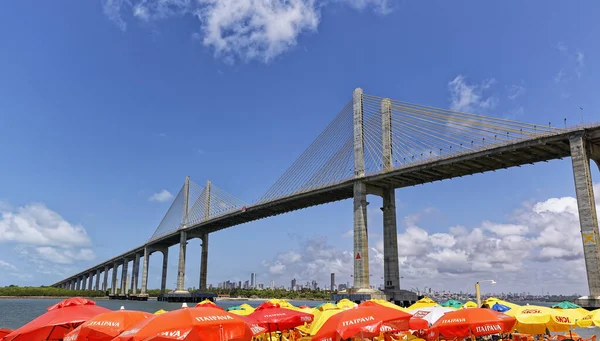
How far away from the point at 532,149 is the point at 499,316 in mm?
32097

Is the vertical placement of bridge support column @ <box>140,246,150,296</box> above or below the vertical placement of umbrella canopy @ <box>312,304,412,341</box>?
above

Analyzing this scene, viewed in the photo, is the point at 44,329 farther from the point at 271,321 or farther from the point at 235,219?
the point at 235,219

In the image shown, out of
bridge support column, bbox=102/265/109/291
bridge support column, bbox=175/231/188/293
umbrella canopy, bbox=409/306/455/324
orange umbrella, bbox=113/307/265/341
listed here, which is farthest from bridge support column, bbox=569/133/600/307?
bridge support column, bbox=102/265/109/291

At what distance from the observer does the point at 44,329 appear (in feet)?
26.9

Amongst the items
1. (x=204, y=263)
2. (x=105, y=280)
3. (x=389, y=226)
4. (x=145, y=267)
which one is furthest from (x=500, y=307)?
(x=105, y=280)

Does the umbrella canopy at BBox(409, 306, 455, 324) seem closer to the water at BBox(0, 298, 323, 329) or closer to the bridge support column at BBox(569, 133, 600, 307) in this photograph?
the bridge support column at BBox(569, 133, 600, 307)

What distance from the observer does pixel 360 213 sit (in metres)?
47.2

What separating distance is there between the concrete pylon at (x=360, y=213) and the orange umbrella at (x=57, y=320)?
38.3m

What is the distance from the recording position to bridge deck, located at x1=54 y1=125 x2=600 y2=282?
3572 cm

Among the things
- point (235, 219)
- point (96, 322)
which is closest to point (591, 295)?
point (96, 322)

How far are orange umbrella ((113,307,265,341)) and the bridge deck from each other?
3467 centimetres

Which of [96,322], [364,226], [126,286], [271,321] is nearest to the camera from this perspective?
[96,322]

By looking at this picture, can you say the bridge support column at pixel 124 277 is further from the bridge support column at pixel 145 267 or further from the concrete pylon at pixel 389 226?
the concrete pylon at pixel 389 226

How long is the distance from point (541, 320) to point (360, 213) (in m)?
36.2
